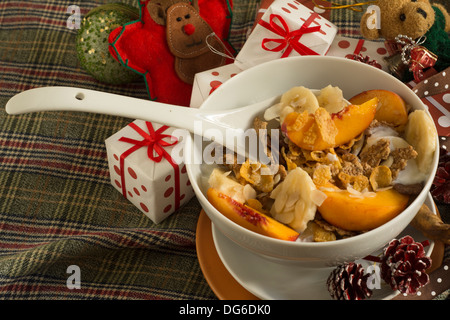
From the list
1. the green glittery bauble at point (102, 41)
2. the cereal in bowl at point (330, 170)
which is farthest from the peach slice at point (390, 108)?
the green glittery bauble at point (102, 41)

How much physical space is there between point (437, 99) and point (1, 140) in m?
0.84

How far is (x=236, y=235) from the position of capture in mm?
708

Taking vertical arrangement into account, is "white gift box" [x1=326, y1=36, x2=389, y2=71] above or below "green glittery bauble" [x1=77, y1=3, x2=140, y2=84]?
above

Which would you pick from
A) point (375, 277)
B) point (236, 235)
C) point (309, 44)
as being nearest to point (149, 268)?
point (236, 235)

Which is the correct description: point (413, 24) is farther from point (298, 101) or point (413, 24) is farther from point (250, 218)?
point (250, 218)

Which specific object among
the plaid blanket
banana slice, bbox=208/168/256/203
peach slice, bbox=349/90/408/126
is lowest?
the plaid blanket

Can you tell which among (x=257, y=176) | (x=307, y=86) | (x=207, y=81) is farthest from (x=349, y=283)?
(x=207, y=81)

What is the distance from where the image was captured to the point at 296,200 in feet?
2.38

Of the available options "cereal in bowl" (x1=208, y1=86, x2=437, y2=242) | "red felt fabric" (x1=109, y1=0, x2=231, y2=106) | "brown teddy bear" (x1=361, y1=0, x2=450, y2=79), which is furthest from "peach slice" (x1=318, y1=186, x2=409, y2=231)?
"red felt fabric" (x1=109, y1=0, x2=231, y2=106)

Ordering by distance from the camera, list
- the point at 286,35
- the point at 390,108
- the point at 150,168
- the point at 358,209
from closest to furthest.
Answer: the point at 358,209 → the point at 390,108 → the point at 150,168 → the point at 286,35

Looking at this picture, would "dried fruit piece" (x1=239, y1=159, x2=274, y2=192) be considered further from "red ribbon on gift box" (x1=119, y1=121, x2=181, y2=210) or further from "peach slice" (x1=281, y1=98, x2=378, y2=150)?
"red ribbon on gift box" (x1=119, y1=121, x2=181, y2=210)

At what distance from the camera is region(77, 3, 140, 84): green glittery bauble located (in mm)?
1068

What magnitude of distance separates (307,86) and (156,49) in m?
0.32

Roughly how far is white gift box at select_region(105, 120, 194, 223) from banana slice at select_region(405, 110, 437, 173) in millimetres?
390
